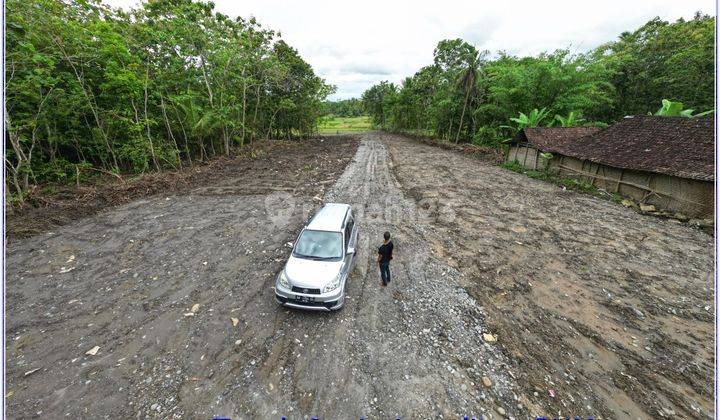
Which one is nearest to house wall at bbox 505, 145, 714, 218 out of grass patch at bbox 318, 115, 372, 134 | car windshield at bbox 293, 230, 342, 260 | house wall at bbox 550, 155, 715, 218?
house wall at bbox 550, 155, 715, 218

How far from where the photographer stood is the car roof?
6888 mm

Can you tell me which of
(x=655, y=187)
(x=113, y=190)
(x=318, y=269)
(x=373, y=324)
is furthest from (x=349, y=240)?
(x=655, y=187)

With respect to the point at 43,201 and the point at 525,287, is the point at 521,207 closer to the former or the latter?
the point at 525,287

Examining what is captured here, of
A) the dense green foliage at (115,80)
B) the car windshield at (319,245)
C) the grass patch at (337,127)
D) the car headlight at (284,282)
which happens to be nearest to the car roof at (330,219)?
the car windshield at (319,245)

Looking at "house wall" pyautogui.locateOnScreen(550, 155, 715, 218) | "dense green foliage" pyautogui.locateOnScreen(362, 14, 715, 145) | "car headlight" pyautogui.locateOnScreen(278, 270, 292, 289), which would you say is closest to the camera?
"car headlight" pyautogui.locateOnScreen(278, 270, 292, 289)

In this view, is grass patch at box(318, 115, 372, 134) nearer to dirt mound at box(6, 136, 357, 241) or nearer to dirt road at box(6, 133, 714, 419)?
dirt mound at box(6, 136, 357, 241)

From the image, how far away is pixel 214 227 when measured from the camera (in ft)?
33.1

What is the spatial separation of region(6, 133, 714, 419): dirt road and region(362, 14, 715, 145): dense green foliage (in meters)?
17.9

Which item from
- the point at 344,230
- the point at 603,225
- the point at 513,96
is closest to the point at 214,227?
the point at 344,230

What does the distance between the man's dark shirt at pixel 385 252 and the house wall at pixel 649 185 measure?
45.5 feet

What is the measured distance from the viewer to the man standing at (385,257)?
635 centimetres

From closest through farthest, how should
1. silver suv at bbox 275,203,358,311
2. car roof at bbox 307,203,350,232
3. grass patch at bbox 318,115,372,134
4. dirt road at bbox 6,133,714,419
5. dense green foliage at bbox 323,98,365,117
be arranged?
1. dirt road at bbox 6,133,714,419
2. silver suv at bbox 275,203,358,311
3. car roof at bbox 307,203,350,232
4. grass patch at bbox 318,115,372,134
5. dense green foliage at bbox 323,98,365,117

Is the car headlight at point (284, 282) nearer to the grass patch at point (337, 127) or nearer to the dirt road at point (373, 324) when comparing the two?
the dirt road at point (373, 324)

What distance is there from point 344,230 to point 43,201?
45.1 feet
